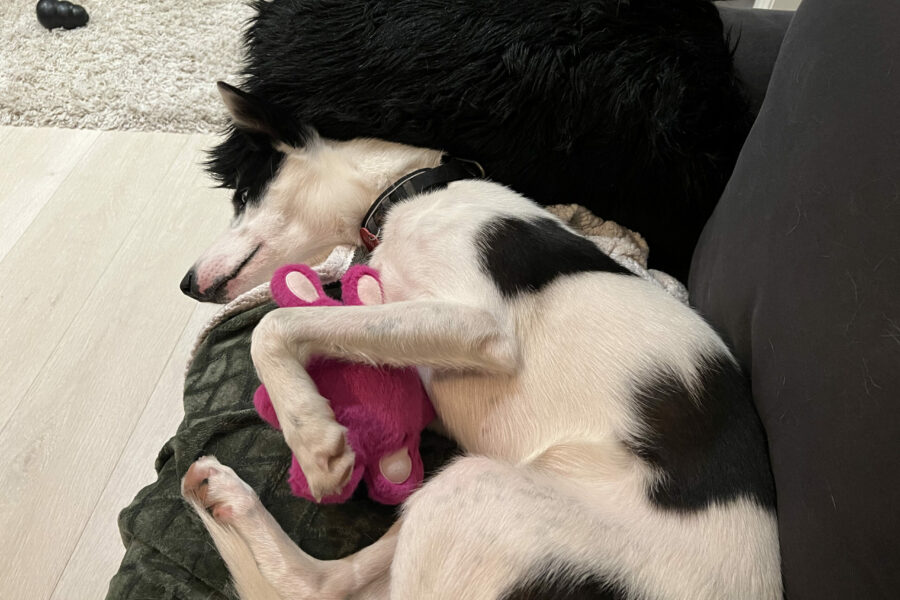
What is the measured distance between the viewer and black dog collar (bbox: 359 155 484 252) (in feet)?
4.11

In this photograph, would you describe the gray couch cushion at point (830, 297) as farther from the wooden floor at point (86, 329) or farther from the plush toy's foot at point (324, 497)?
the wooden floor at point (86, 329)

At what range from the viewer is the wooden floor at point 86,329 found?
4.86ft

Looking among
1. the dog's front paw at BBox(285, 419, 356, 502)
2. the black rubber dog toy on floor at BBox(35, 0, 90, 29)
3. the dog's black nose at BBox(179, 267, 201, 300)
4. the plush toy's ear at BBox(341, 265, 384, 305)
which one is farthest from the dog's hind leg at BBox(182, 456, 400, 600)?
the black rubber dog toy on floor at BBox(35, 0, 90, 29)

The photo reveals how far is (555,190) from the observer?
1.33 meters

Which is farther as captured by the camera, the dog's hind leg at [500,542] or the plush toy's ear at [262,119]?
the plush toy's ear at [262,119]

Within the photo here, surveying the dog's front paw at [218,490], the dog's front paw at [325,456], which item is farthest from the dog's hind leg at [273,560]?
the dog's front paw at [325,456]

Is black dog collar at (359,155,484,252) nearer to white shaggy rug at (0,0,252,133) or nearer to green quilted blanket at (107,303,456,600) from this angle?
green quilted blanket at (107,303,456,600)

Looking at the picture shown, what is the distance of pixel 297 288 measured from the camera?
107 cm

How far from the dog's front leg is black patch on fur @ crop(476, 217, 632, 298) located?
0.08m

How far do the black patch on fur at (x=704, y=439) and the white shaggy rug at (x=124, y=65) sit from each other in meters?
2.25

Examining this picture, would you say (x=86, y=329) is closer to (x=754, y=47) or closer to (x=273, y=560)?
(x=273, y=560)

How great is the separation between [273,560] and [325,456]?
18cm

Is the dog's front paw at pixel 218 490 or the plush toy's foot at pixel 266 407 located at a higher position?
the plush toy's foot at pixel 266 407

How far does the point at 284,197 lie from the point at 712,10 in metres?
0.95
